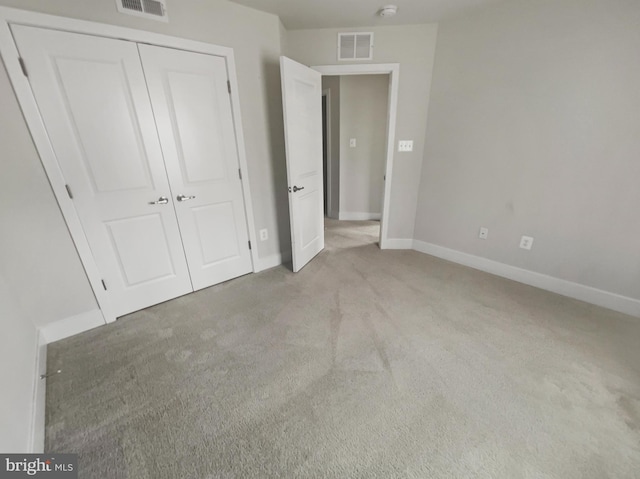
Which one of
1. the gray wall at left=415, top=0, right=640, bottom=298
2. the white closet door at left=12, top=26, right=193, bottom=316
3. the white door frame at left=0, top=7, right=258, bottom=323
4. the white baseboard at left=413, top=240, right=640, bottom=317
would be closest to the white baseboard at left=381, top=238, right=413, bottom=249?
the white baseboard at left=413, top=240, right=640, bottom=317

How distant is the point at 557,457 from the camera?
115 cm

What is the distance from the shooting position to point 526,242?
2471 mm

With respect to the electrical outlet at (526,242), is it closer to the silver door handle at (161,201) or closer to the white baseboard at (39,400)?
the silver door handle at (161,201)

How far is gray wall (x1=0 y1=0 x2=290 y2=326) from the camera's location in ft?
5.19

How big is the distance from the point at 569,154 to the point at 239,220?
9.54ft

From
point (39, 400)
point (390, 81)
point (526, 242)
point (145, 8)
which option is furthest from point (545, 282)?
point (145, 8)

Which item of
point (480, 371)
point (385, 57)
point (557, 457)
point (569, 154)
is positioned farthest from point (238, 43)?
→ point (557, 457)

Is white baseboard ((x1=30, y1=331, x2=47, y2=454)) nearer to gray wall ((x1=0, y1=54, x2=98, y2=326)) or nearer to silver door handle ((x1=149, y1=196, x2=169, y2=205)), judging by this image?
gray wall ((x1=0, y1=54, x2=98, y2=326))

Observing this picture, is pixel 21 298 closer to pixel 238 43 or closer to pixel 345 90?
pixel 238 43

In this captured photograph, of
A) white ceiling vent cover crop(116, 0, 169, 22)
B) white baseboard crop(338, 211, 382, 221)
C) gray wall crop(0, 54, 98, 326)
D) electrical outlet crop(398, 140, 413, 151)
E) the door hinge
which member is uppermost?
white ceiling vent cover crop(116, 0, 169, 22)

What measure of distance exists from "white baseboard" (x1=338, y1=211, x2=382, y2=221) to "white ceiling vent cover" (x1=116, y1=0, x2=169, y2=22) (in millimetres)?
3459

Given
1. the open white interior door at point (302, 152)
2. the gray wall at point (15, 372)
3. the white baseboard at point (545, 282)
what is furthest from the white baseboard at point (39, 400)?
the white baseboard at point (545, 282)

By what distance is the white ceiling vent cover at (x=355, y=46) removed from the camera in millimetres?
2641

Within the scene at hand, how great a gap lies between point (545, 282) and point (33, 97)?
4111mm
